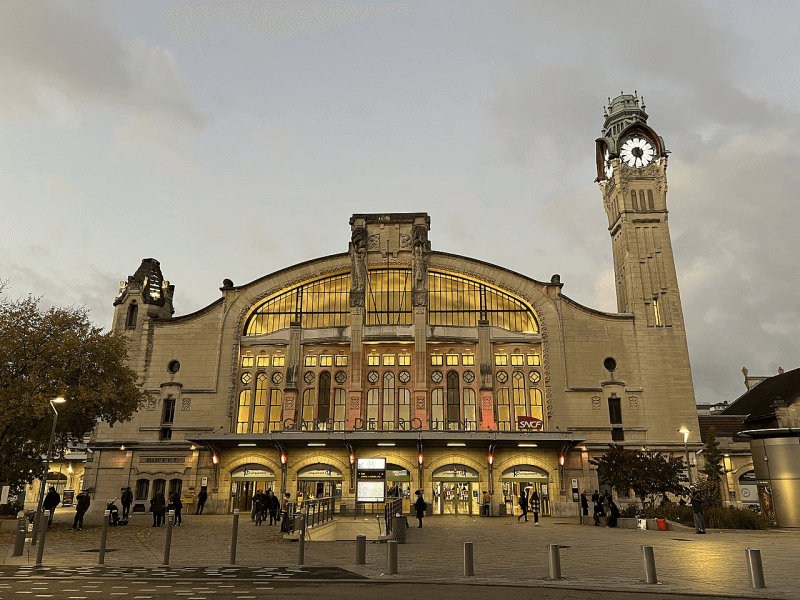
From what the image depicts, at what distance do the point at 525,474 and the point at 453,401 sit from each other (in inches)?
297

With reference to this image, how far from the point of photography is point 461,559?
17.5 m

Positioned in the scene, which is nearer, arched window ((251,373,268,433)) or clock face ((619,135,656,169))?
arched window ((251,373,268,433))

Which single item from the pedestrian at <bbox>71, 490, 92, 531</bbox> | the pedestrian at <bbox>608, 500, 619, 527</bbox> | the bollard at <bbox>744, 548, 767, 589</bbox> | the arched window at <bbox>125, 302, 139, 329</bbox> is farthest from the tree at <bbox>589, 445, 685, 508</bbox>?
the arched window at <bbox>125, 302, 139, 329</bbox>

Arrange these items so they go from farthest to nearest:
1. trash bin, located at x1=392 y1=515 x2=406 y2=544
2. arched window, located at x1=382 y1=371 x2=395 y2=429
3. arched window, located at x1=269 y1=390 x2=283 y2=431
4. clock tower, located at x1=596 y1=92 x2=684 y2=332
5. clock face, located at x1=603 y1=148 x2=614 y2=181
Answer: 1. clock face, located at x1=603 y1=148 x2=614 y2=181
2. clock tower, located at x1=596 y1=92 x2=684 y2=332
3. arched window, located at x1=269 y1=390 x2=283 y2=431
4. arched window, located at x1=382 y1=371 x2=395 y2=429
5. trash bin, located at x1=392 y1=515 x2=406 y2=544

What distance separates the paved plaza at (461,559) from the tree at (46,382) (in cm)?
482

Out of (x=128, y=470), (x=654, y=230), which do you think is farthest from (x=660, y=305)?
(x=128, y=470)

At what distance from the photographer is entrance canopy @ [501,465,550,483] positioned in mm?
44062

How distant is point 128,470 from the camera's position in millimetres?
46062

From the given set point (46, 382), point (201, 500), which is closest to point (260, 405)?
point (201, 500)

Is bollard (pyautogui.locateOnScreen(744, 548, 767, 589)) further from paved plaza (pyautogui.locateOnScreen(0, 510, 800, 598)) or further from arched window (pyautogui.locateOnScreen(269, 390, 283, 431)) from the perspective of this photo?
arched window (pyautogui.locateOnScreen(269, 390, 283, 431))

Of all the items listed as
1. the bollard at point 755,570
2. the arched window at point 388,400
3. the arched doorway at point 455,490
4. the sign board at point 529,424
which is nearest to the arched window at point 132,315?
the arched window at point 388,400

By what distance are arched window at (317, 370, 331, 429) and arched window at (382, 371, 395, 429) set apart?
435 centimetres

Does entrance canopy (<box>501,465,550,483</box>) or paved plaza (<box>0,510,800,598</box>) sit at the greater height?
entrance canopy (<box>501,465,550,483</box>)

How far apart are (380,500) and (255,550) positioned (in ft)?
50.7
